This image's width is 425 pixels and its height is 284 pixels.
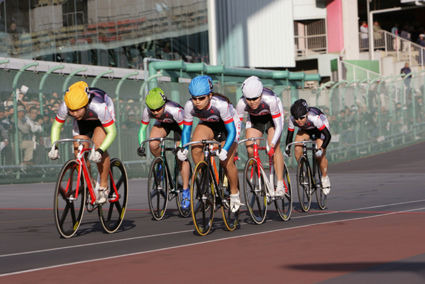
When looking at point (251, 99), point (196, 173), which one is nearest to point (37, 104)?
point (251, 99)

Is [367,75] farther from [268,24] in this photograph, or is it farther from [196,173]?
[196,173]

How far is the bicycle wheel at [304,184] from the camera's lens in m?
11.9

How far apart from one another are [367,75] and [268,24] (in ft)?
18.5

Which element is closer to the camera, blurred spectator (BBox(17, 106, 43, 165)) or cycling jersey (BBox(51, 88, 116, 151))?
cycling jersey (BBox(51, 88, 116, 151))

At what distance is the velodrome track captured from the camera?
6191mm

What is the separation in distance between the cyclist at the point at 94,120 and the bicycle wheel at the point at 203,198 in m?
0.98

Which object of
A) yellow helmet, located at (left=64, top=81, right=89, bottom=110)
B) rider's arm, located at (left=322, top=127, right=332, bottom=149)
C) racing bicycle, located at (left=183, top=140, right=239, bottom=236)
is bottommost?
racing bicycle, located at (left=183, top=140, right=239, bottom=236)

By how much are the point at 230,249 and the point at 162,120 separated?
4.21 m

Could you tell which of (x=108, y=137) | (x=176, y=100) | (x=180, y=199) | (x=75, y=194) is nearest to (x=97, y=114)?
(x=108, y=137)

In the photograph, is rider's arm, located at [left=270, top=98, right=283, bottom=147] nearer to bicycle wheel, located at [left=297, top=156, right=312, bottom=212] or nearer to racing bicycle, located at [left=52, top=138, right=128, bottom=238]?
bicycle wheel, located at [left=297, top=156, right=312, bottom=212]

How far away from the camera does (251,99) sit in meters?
10.2

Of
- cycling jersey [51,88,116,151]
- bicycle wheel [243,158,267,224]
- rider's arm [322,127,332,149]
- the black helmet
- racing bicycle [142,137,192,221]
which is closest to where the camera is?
cycling jersey [51,88,116,151]

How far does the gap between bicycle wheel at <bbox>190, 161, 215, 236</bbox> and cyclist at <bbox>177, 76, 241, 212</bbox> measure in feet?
0.81

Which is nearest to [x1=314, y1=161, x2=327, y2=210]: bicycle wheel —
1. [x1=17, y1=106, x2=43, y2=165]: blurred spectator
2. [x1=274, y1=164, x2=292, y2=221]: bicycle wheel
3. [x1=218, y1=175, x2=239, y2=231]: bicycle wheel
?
[x1=274, y1=164, x2=292, y2=221]: bicycle wheel
